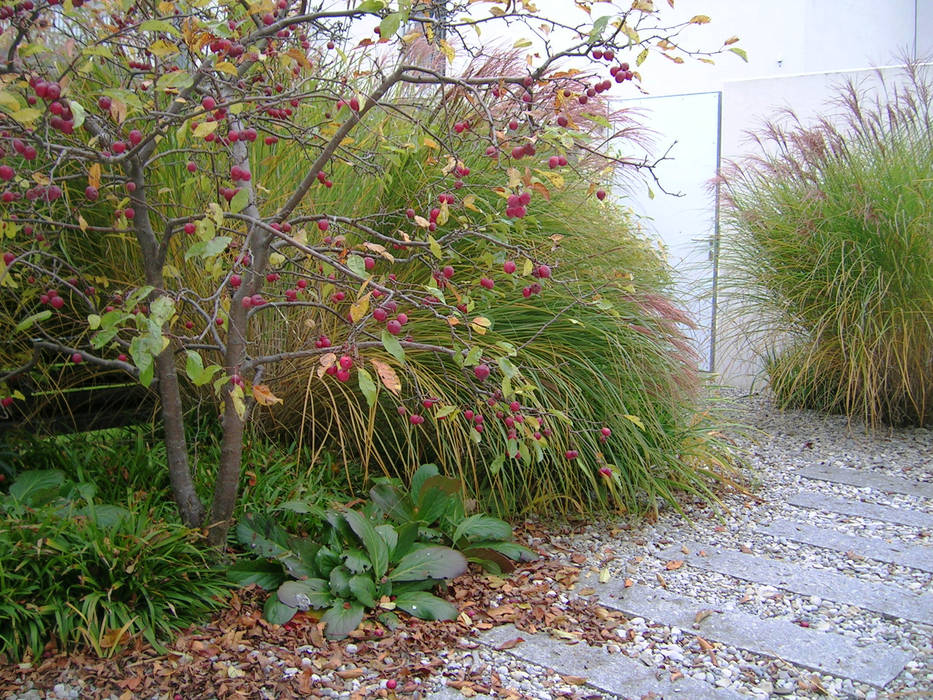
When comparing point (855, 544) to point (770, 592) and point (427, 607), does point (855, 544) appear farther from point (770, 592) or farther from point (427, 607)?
point (427, 607)

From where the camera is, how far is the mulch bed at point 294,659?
1.77 metres

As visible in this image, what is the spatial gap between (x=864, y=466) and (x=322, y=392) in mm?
2671

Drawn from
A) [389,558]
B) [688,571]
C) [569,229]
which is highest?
[569,229]

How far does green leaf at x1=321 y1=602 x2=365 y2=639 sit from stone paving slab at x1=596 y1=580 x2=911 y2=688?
2.41ft

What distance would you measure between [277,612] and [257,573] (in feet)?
0.57

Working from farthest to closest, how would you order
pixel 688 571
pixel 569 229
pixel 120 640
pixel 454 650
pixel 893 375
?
1. pixel 893 375
2. pixel 569 229
3. pixel 688 571
4. pixel 454 650
5. pixel 120 640

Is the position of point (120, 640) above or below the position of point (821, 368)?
below

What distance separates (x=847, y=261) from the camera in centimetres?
426

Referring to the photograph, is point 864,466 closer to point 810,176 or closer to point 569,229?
point 810,176

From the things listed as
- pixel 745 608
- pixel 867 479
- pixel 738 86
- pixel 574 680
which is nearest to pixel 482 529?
pixel 574 680

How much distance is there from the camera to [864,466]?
3.91 meters

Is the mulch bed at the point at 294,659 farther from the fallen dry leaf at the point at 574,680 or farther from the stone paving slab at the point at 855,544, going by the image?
the stone paving slab at the point at 855,544

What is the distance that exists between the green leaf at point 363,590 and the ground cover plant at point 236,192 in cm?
40

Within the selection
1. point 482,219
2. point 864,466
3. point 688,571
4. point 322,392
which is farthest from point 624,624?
point 864,466
